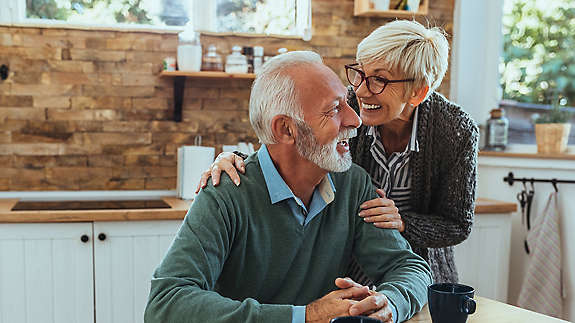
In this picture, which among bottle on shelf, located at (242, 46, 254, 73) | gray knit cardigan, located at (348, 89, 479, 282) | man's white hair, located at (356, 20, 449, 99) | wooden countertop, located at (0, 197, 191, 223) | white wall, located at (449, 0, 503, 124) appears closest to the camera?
man's white hair, located at (356, 20, 449, 99)

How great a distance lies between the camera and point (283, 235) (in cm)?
141

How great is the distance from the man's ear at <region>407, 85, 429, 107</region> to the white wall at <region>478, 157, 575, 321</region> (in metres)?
1.54

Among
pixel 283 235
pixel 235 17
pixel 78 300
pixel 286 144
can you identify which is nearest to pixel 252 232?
pixel 283 235

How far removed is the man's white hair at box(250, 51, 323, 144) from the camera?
1.39 m

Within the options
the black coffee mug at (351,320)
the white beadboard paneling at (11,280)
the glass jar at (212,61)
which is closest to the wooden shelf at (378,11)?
the glass jar at (212,61)

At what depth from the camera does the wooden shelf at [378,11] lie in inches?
126

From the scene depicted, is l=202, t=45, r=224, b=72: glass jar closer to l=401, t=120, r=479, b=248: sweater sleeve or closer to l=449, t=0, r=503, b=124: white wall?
l=449, t=0, r=503, b=124: white wall

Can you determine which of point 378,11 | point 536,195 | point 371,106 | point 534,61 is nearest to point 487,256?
point 536,195

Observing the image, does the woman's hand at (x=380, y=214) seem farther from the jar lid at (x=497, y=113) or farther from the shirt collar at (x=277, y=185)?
the jar lid at (x=497, y=113)

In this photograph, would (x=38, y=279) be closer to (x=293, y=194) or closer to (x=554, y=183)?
(x=293, y=194)

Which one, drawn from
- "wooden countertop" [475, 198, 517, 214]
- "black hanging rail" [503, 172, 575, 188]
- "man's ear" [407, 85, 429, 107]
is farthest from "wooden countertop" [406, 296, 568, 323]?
"black hanging rail" [503, 172, 575, 188]

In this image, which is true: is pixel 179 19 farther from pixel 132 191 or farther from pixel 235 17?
pixel 132 191

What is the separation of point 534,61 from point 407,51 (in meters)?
1.98

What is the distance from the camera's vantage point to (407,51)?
5.34 ft
